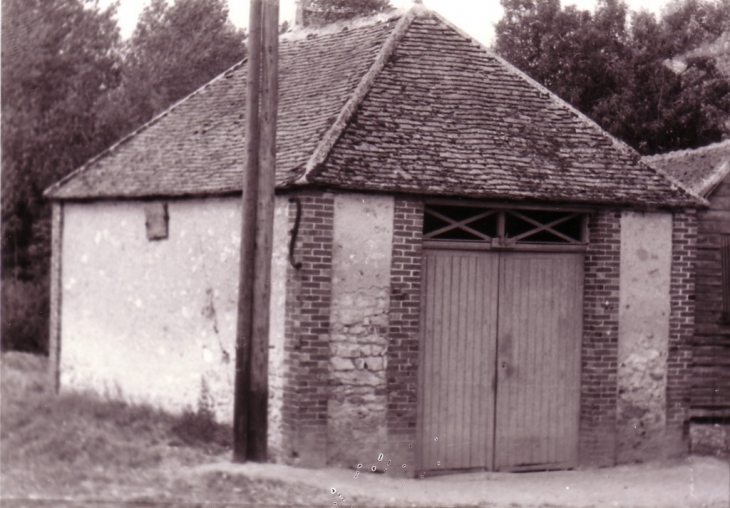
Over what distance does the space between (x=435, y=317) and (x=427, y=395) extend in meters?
0.87

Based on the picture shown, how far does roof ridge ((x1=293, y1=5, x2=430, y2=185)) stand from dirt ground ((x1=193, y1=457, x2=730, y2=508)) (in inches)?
118

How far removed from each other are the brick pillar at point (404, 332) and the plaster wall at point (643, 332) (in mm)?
2630

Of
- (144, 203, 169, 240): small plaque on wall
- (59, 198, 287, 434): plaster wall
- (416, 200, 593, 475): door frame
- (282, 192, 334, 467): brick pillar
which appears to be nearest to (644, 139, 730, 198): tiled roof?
(416, 200, 593, 475): door frame

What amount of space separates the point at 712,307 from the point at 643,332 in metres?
2.40

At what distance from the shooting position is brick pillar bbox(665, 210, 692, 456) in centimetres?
1241

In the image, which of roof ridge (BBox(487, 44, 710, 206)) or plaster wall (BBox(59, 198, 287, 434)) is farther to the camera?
roof ridge (BBox(487, 44, 710, 206))

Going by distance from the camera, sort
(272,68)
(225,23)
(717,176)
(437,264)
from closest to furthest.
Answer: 1. (272,68)
2. (437,264)
3. (225,23)
4. (717,176)

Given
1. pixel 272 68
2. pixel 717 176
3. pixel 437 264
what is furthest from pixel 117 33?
pixel 717 176

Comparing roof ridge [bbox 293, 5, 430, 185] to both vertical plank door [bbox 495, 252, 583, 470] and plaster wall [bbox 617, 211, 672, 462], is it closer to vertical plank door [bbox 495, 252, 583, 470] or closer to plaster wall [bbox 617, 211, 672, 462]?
vertical plank door [bbox 495, 252, 583, 470]

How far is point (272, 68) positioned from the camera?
33.2 feet

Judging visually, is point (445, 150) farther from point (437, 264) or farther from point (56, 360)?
point (56, 360)

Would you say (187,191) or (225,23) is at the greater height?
(225,23)

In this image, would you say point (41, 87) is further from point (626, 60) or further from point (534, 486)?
point (626, 60)

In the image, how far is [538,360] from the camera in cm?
1210
